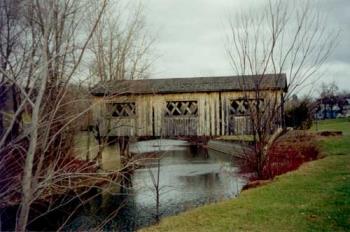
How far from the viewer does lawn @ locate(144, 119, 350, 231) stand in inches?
267

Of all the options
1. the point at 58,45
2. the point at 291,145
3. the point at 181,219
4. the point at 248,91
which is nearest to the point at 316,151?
the point at 291,145

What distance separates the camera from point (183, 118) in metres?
17.8

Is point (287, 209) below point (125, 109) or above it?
below

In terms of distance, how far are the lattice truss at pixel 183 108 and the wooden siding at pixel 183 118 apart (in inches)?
7.2

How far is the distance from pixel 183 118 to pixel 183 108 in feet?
1.75

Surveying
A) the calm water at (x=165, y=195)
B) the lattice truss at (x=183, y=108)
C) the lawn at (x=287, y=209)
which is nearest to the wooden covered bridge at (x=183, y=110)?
the lattice truss at (x=183, y=108)

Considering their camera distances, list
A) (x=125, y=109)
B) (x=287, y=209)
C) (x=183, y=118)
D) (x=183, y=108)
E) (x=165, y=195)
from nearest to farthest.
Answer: (x=287, y=209) < (x=165, y=195) < (x=183, y=118) < (x=183, y=108) < (x=125, y=109)

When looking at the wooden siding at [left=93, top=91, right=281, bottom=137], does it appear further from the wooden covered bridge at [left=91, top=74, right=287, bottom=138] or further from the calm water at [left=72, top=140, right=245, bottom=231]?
the calm water at [left=72, top=140, right=245, bottom=231]

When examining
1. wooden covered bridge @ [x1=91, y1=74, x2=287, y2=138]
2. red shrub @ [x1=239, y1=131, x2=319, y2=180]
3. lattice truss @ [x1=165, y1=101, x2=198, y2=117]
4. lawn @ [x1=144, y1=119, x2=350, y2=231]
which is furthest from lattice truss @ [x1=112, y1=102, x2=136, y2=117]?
lawn @ [x1=144, y1=119, x2=350, y2=231]

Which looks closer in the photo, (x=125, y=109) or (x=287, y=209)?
(x=287, y=209)

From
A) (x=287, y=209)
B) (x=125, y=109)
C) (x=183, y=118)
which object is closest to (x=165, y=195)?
(x=183, y=118)

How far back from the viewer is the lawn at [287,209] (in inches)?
267

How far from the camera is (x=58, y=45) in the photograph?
14.4 ft

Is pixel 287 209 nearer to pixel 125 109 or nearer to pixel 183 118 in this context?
pixel 183 118
